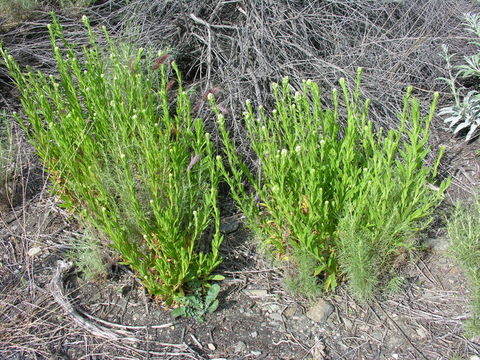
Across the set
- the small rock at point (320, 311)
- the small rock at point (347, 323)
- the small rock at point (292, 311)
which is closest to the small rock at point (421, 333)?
the small rock at point (347, 323)

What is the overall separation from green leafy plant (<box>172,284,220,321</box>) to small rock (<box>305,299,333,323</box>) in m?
0.48

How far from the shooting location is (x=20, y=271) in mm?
2768

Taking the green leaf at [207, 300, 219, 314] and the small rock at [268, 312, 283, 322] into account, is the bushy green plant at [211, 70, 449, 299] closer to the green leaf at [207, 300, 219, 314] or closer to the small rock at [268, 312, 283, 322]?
the small rock at [268, 312, 283, 322]

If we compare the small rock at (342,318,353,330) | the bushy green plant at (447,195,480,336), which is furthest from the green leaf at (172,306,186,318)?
the bushy green plant at (447,195,480,336)

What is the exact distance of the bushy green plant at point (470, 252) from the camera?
2.28 m

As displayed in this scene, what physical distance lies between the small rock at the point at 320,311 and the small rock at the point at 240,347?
1.19 feet

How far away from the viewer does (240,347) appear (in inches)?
92.0

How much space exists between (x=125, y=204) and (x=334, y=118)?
3.92 feet

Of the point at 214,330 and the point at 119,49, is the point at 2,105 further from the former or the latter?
the point at 214,330

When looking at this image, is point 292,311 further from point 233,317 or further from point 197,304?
point 197,304

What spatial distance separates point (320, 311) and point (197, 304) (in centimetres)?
62

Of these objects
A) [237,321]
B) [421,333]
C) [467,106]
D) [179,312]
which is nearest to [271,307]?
[237,321]

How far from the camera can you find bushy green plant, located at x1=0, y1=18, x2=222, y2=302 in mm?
2398

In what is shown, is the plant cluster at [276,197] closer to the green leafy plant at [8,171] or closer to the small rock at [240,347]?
the small rock at [240,347]
